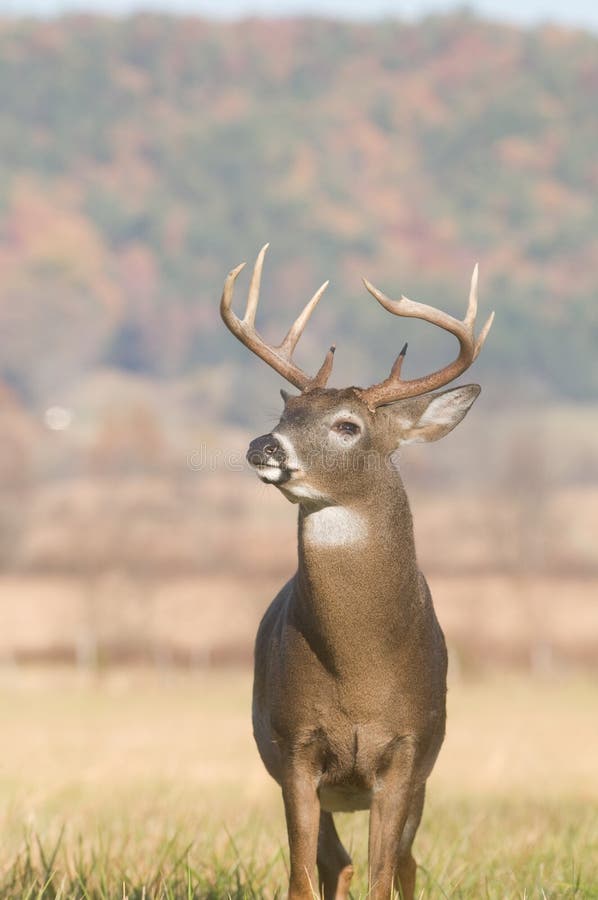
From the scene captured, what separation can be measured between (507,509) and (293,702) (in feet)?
205

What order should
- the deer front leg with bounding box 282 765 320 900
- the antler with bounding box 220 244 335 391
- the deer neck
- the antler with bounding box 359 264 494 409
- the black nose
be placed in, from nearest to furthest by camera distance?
the black nose, the deer front leg with bounding box 282 765 320 900, the deer neck, the antler with bounding box 359 264 494 409, the antler with bounding box 220 244 335 391

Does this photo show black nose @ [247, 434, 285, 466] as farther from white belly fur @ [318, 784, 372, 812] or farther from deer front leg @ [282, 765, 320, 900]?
white belly fur @ [318, 784, 372, 812]

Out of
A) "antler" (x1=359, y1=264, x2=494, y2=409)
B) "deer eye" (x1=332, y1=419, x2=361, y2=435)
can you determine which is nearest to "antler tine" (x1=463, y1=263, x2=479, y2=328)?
"antler" (x1=359, y1=264, x2=494, y2=409)

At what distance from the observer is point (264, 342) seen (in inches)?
281

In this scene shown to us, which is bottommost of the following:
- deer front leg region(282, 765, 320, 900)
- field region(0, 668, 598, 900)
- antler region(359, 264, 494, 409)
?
field region(0, 668, 598, 900)

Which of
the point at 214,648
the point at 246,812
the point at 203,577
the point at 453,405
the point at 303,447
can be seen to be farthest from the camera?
the point at 203,577

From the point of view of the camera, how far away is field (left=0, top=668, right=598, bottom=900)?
7.18 meters

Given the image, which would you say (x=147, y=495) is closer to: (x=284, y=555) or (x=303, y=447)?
(x=284, y=555)

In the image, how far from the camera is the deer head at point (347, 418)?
20.3 ft

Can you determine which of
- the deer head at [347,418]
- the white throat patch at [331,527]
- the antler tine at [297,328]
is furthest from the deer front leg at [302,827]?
the antler tine at [297,328]

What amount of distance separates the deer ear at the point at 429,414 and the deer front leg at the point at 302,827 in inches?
56.3

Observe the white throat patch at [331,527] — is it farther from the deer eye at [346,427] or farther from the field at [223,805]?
the field at [223,805]

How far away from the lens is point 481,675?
143 ft

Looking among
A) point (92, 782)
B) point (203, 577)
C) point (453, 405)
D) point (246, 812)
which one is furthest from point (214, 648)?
point (453, 405)
